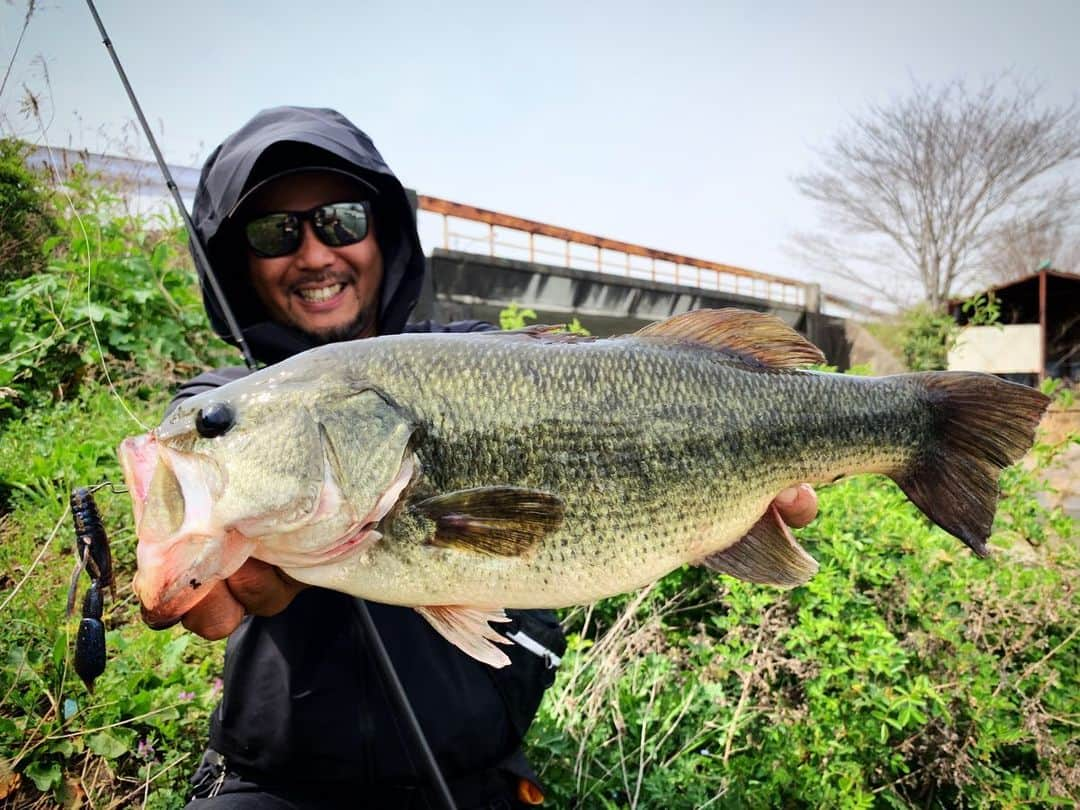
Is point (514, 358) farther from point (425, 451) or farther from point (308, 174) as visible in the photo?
point (308, 174)

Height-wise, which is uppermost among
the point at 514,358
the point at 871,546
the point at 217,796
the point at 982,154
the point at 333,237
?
the point at 982,154

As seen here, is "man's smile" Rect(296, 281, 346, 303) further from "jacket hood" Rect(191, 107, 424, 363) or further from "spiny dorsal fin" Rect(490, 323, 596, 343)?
"spiny dorsal fin" Rect(490, 323, 596, 343)

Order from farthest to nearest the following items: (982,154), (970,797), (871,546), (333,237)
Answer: (982,154) → (871,546) → (970,797) → (333,237)

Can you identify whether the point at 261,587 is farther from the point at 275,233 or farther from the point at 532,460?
the point at 275,233

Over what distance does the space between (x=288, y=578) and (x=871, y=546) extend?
2809mm

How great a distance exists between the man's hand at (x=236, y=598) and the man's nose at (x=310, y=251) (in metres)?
1.31

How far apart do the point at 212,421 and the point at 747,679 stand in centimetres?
265

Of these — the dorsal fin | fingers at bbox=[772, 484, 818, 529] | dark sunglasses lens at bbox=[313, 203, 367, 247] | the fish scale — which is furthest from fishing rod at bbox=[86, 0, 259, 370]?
fingers at bbox=[772, 484, 818, 529]

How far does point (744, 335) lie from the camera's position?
1.93m

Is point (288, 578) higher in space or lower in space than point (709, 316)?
lower

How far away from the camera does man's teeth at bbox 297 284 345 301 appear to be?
8.70 feet

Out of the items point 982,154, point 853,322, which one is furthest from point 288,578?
point 982,154

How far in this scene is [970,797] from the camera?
2922 mm

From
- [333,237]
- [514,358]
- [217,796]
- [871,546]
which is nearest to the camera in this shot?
[514,358]
